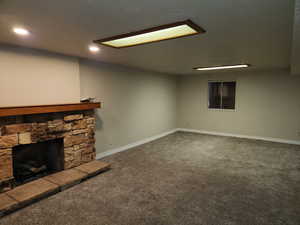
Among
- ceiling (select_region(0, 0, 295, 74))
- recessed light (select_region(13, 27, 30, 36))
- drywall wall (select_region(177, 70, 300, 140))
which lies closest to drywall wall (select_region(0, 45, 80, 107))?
ceiling (select_region(0, 0, 295, 74))

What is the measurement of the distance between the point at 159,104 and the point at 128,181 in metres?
3.47

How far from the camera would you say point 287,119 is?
539cm

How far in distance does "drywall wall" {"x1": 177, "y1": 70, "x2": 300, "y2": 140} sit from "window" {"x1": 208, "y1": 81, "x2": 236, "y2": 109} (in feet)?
0.66

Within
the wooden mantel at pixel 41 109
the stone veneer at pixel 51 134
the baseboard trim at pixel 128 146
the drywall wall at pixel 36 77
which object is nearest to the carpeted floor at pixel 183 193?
the baseboard trim at pixel 128 146

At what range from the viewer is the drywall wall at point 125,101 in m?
4.06

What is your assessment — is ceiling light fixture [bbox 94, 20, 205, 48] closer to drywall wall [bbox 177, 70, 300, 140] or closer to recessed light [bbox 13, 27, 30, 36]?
recessed light [bbox 13, 27, 30, 36]

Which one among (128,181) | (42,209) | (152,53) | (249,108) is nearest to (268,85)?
(249,108)

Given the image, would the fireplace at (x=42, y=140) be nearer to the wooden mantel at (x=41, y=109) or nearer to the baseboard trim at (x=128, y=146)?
the wooden mantel at (x=41, y=109)

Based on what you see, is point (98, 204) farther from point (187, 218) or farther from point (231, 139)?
point (231, 139)

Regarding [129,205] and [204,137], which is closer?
[129,205]

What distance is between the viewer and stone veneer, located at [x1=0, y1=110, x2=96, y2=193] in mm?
2543

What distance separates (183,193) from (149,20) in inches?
91.4

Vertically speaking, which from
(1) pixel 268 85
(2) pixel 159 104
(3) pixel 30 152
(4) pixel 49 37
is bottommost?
(3) pixel 30 152

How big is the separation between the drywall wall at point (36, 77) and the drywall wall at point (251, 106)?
4.41 m
